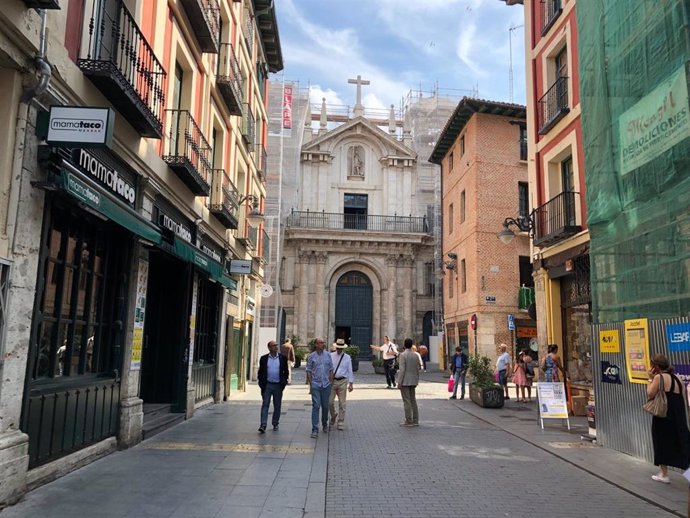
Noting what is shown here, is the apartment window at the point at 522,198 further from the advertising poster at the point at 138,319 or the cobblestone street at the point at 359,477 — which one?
the advertising poster at the point at 138,319

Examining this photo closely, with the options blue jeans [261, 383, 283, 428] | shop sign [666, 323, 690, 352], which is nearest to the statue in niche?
blue jeans [261, 383, 283, 428]

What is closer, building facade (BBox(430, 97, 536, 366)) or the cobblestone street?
the cobblestone street

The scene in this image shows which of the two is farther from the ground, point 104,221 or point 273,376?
point 104,221

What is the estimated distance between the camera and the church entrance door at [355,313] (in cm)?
3662

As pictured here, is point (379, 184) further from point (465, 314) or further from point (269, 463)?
point (269, 463)

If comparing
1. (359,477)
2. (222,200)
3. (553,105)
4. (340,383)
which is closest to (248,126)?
(222,200)

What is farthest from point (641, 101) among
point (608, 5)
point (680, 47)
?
point (608, 5)

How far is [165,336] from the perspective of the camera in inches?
460

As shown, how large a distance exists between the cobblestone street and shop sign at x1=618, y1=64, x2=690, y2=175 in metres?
4.66

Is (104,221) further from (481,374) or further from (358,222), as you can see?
(358,222)

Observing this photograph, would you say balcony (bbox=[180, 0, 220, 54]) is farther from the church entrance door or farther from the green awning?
the church entrance door

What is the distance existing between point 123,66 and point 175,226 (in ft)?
10.6

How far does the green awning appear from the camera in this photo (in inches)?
219

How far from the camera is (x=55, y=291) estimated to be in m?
6.65
